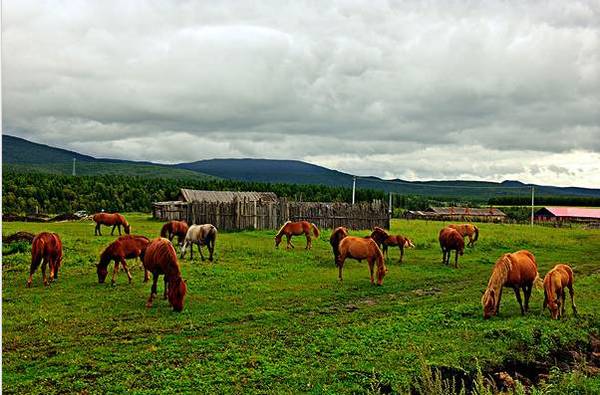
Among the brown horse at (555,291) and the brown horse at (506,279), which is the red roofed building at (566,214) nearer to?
the brown horse at (555,291)

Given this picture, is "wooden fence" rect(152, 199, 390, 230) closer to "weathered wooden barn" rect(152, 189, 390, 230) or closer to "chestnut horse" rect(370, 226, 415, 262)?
"weathered wooden barn" rect(152, 189, 390, 230)

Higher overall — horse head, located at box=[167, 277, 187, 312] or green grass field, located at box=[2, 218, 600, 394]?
horse head, located at box=[167, 277, 187, 312]

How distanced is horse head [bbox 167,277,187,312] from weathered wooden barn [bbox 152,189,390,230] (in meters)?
19.5

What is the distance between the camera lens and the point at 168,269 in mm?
12570

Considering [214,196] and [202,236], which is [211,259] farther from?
[214,196]

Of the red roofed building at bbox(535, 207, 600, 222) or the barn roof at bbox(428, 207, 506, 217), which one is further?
the barn roof at bbox(428, 207, 506, 217)

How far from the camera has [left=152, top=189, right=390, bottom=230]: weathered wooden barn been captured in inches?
1256

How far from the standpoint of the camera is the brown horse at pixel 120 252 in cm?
1512

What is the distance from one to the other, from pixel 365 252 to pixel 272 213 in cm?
1705

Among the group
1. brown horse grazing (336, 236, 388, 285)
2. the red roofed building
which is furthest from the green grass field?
the red roofed building

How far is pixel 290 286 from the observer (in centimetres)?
1584

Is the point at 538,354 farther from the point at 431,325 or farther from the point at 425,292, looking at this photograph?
the point at 425,292

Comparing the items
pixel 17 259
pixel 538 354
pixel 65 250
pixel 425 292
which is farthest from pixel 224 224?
pixel 538 354

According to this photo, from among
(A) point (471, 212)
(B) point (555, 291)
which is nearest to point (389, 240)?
(B) point (555, 291)
